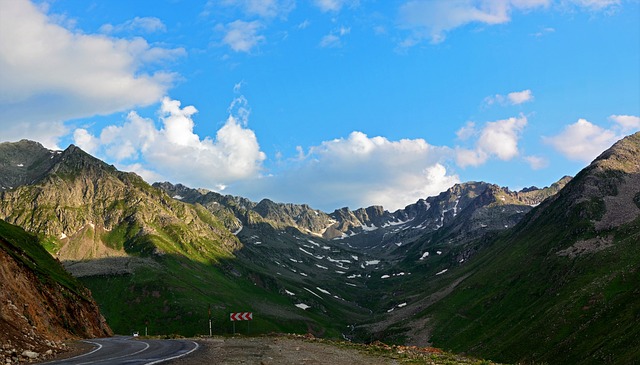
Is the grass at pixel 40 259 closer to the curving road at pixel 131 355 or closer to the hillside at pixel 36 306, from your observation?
the hillside at pixel 36 306

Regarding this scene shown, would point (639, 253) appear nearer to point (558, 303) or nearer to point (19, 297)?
point (558, 303)

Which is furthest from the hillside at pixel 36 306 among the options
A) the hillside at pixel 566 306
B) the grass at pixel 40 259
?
the hillside at pixel 566 306

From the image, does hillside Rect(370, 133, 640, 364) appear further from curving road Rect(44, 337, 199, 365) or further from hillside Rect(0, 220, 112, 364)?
hillside Rect(0, 220, 112, 364)

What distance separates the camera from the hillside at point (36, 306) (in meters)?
36.8

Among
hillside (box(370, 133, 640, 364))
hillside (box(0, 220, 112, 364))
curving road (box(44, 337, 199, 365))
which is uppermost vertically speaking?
hillside (box(0, 220, 112, 364))

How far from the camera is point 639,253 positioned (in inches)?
5182

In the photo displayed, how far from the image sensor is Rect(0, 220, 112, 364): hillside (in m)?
36.8

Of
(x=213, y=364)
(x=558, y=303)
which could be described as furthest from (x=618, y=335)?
(x=213, y=364)

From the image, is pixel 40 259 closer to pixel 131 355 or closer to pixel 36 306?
pixel 36 306

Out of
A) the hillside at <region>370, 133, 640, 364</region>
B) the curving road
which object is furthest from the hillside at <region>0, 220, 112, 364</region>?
the hillside at <region>370, 133, 640, 364</region>

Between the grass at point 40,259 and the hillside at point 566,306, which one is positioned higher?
the grass at point 40,259

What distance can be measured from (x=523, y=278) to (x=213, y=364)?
→ 17490 centimetres

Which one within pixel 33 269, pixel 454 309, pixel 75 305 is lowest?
pixel 454 309


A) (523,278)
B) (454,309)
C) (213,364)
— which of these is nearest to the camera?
(213,364)
